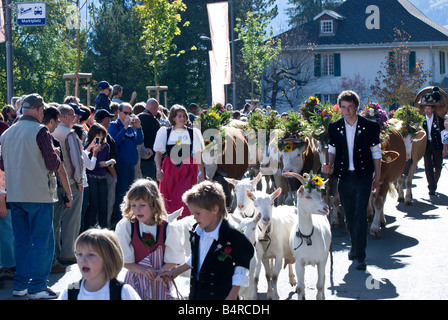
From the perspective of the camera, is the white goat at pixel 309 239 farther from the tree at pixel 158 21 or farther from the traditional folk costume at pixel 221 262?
the tree at pixel 158 21

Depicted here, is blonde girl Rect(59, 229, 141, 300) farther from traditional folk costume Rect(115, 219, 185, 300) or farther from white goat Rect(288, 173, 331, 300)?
white goat Rect(288, 173, 331, 300)

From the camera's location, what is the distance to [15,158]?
8.26 m

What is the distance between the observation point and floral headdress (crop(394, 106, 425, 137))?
1692cm

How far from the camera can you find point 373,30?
5766 centimetres

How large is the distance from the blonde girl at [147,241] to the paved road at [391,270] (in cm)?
72

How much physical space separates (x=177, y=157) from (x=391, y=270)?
12.3 ft

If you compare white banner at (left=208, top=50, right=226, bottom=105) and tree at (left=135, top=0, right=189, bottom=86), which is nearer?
white banner at (left=208, top=50, right=226, bottom=105)

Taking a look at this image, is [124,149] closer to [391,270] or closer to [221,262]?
[391,270]

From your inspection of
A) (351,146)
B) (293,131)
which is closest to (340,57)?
(293,131)

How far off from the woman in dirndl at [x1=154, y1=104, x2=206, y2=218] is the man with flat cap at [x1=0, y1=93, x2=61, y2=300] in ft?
9.64

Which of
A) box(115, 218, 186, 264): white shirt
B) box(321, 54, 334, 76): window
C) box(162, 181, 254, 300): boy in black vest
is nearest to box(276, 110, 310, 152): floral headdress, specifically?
box(115, 218, 186, 264): white shirt

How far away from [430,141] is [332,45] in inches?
1555
